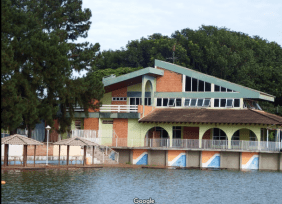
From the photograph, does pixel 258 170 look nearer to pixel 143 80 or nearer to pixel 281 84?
pixel 143 80

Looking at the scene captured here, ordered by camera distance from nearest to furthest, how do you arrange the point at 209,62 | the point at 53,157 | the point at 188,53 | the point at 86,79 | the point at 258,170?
the point at 53,157
the point at 258,170
the point at 86,79
the point at 209,62
the point at 188,53

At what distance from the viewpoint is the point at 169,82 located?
4866 centimetres

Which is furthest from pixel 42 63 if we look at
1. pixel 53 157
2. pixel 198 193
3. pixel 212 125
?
pixel 198 193

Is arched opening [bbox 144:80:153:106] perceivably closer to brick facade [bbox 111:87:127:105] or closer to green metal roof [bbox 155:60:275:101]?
brick facade [bbox 111:87:127:105]

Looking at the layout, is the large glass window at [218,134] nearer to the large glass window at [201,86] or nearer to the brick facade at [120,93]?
the large glass window at [201,86]

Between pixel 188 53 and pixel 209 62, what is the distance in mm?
5356

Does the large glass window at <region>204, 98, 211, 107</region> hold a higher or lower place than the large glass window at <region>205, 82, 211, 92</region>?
lower

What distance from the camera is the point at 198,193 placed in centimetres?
2711

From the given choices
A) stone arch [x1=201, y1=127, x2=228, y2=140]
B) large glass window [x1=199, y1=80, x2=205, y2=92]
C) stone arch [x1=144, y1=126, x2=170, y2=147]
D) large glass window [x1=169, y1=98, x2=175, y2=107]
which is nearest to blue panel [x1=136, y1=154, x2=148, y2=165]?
stone arch [x1=144, y1=126, x2=170, y2=147]

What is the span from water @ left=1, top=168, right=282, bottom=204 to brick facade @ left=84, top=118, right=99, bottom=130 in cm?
987

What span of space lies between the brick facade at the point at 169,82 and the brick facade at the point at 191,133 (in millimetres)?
4068

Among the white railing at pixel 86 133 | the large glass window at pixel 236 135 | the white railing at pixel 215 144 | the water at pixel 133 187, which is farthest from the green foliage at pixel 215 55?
the water at pixel 133 187

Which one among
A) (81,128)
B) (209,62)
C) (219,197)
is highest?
(209,62)

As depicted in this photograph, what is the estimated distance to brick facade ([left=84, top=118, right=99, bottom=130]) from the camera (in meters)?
47.6
